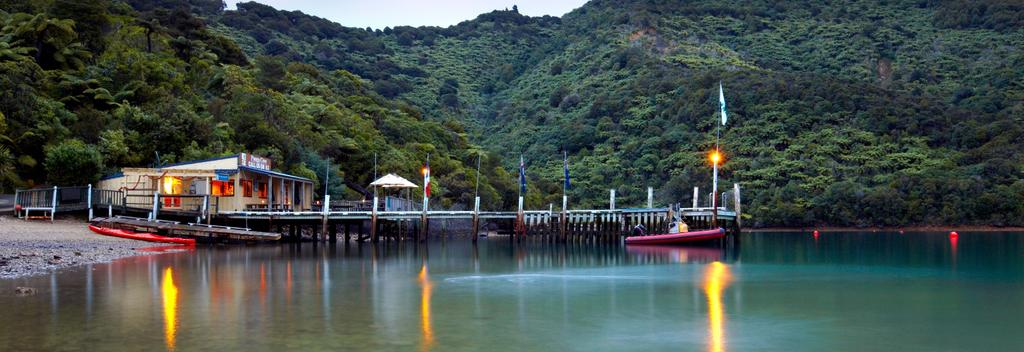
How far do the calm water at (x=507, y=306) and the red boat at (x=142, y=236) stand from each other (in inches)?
215

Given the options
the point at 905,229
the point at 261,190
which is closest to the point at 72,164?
the point at 261,190

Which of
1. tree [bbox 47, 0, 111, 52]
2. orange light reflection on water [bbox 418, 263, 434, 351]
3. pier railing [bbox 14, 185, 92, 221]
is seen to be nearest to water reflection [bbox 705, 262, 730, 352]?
orange light reflection on water [bbox 418, 263, 434, 351]

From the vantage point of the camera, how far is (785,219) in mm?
82812

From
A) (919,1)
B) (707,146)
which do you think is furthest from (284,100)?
(919,1)

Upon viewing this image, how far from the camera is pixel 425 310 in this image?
19.6m

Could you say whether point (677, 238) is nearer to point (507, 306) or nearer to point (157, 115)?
point (507, 306)

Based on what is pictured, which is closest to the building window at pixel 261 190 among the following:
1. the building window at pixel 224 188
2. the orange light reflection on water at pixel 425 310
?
the building window at pixel 224 188

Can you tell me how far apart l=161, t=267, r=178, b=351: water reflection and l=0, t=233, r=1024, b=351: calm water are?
0.16 feet

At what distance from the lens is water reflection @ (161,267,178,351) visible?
15.7 meters

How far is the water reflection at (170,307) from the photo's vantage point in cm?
1567

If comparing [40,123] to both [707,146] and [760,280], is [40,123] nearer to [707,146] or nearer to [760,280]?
[760,280]

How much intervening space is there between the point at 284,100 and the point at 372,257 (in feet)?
113

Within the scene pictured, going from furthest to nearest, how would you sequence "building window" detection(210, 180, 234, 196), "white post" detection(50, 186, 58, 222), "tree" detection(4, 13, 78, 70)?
"tree" detection(4, 13, 78, 70)
"building window" detection(210, 180, 234, 196)
"white post" detection(50, 186, 58, 222)

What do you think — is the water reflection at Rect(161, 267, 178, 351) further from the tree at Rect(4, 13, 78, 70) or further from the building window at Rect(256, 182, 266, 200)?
the tree at Rect(4, 13, 78, 70)
